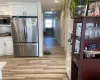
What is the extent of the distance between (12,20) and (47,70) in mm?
2717


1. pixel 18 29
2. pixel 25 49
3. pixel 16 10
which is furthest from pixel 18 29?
pixel 25 49

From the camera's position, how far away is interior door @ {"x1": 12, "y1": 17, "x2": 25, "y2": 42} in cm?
526

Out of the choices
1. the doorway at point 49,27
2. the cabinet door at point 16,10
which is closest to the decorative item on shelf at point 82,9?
→ the cabinet door at point 16,10

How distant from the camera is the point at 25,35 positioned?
5.34 m

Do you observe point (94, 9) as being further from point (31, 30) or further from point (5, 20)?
point (5, 20)

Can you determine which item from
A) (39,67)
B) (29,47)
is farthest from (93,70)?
(29,47)

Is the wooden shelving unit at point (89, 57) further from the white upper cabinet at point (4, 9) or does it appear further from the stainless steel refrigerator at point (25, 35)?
the white upper cabinet at point (4, 9)

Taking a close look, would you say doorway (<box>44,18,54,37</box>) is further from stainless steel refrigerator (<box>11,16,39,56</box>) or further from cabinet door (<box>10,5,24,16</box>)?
cabinet door (<box>10,5,24,16</box>)

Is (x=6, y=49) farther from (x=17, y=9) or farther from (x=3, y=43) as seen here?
(x=17, y=9)

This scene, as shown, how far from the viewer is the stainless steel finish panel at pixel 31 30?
529cm

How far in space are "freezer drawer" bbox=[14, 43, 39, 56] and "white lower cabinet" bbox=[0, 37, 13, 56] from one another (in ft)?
1.51

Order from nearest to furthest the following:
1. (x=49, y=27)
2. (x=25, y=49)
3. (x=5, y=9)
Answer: (x=25, y=49), (x=5, y=9), (x=49, y=27)

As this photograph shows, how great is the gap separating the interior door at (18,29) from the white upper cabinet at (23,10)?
280mm

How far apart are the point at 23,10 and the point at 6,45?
6.03ft
